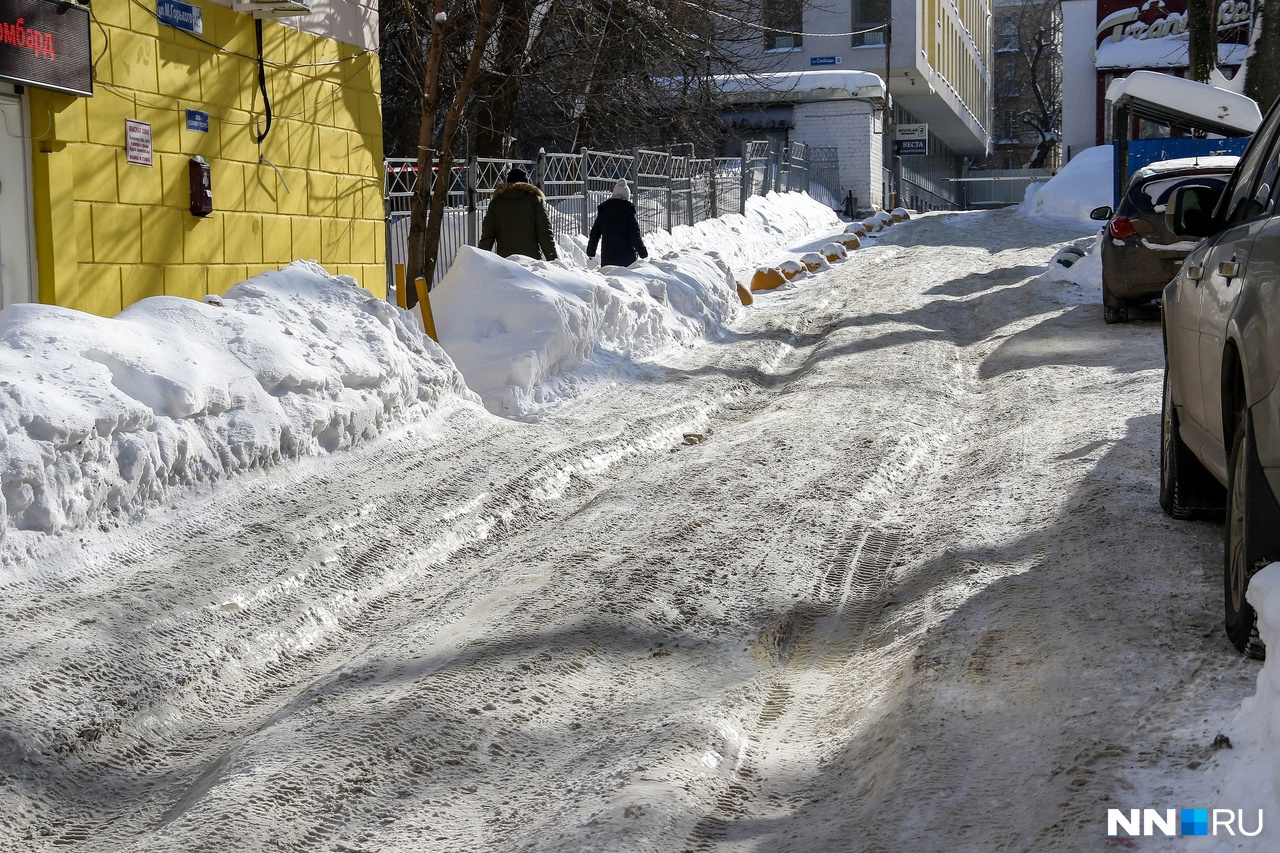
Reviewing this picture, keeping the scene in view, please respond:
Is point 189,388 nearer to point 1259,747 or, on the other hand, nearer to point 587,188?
point 1259,747

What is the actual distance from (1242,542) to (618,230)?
12006mm

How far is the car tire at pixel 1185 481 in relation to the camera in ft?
17.0

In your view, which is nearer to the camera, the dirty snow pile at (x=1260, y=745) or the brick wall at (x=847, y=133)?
the dirty snow pile at (x=1260, y=745)

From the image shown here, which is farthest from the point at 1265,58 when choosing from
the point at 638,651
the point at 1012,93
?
the point at 1012,93

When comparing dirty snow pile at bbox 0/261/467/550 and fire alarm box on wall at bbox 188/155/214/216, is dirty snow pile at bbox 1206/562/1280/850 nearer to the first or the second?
dirty snow pile at bbox 0/261/467/550

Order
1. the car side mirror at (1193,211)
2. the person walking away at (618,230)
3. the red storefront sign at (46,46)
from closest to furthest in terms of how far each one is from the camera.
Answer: the car side mirror at (1193,211), the red storefront sign at (46,46), the person walking away at (618,230)

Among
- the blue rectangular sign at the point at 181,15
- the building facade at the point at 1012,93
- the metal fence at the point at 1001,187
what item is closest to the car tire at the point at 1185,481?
the blue rectangular sign at the point at 181,15

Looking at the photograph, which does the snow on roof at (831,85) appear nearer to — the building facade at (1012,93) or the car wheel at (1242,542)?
the car wheel at (1242,542)

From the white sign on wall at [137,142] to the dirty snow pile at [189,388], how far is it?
1548mm

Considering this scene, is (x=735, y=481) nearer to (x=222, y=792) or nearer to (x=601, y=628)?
(x=601, y=628)

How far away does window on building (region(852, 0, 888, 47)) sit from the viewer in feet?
144

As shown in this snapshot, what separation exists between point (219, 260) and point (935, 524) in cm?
706

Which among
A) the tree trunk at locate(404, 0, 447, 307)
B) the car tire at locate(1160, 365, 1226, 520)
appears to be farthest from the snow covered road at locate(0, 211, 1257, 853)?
the tree trunk at locate(404, 0, 447, 307)

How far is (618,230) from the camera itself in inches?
592
